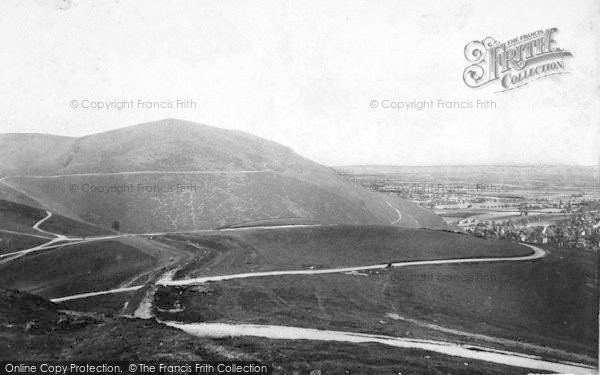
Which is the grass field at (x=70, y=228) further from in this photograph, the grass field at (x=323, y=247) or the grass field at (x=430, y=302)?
the grass field at (x=430, y=302)

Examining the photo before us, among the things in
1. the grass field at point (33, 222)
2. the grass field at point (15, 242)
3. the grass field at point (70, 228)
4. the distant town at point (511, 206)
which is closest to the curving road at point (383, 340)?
the grass field at point (15, 242)

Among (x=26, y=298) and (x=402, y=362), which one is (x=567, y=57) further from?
(x=26, y=298)

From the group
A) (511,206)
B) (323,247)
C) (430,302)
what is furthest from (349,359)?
(511,206)

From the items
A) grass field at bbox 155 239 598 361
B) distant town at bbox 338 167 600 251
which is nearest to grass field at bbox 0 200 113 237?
grass field at bbox 155 239 598 361

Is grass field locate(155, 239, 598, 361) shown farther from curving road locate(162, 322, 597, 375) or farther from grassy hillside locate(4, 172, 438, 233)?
grassy hillside locate(4, 172, 438, 233)

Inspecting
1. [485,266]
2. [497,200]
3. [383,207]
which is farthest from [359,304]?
[383,207]

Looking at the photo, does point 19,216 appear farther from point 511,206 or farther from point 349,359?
point 511,206
